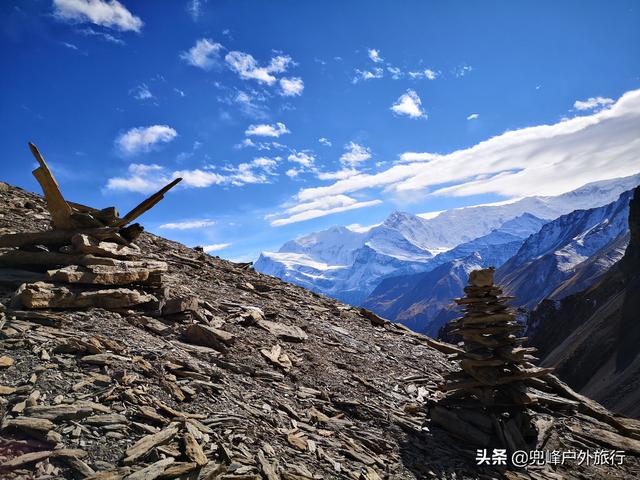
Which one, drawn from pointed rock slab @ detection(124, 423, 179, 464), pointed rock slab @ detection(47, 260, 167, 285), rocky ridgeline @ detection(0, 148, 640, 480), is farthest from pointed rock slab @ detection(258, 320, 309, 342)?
pointed rock slab @ detection(124, 423, 179, 464)

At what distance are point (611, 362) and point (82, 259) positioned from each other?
89.3 meters

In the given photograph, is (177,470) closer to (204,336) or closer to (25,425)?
(25,425)

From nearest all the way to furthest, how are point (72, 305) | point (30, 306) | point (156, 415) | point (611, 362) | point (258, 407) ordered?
point (156, 415), point (258, 407), point (30, 306), point (72, 305), point (611, 362)

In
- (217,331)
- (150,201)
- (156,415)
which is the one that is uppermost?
(150,201)

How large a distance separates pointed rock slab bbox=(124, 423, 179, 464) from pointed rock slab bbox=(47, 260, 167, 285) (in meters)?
6.73

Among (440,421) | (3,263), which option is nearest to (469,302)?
(440,421)

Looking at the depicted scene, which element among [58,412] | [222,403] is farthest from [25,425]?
[222,403]

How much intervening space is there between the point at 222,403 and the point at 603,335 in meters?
97.2

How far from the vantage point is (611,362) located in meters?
73.8

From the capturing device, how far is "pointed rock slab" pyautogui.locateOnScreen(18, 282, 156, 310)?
10.9 metres

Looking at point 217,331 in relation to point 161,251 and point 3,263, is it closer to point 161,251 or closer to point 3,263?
point 3,263

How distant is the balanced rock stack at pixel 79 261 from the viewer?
11.7 metres

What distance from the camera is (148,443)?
280 inches

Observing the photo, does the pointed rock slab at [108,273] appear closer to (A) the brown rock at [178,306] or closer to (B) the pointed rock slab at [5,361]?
(A) the brown rock at [178,306]
